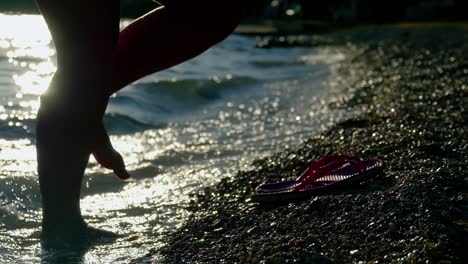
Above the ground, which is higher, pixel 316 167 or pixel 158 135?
pixel 316 167

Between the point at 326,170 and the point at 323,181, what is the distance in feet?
0.43

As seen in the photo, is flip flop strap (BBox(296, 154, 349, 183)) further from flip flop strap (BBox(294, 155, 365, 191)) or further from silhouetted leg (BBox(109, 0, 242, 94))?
silhouetted leg (BBox(109, 0, 242, 94))

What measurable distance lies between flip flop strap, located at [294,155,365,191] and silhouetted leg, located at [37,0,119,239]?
97 cm

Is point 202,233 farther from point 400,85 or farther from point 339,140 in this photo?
point 400,85

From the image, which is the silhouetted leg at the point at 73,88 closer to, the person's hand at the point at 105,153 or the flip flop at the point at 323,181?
the person's hand at the point at 105,153

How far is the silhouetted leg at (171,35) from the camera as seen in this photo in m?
3.27

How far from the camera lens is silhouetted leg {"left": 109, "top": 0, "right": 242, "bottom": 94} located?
10.7ft

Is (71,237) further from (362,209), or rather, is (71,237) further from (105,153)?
(362,209)

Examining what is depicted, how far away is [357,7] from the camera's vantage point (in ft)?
123

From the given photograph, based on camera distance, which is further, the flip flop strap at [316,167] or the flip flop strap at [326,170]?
the flip flop strap at [316,167]

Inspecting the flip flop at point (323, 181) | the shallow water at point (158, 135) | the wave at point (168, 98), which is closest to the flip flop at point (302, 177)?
the flip flop at point (323, 181)

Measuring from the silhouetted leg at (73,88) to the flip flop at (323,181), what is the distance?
86 cm

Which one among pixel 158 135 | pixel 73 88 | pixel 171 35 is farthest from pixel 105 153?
pixel 158 135

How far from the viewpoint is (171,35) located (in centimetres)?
333
